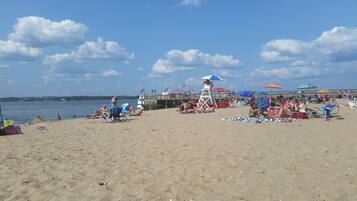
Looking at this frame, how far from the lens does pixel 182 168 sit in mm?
6547

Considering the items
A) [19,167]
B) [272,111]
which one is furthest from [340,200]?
[272,111]

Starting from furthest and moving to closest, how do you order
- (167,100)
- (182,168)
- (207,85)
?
(167,100), (207,85), (182,168)

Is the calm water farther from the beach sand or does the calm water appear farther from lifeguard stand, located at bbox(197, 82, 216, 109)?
the beach sand

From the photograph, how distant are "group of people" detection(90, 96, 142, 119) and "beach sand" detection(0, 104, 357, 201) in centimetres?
673

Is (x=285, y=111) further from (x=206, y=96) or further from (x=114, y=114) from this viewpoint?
(x=206, y=96)

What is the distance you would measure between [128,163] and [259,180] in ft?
8.25

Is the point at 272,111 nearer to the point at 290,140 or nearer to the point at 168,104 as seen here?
the point at 290,140

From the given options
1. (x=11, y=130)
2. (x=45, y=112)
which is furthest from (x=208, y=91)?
(x=45, y=112)

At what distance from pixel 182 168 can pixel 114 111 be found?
10.9m

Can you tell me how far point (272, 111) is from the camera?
1617 centimetres

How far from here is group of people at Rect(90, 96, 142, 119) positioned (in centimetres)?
1712

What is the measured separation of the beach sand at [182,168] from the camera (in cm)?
512

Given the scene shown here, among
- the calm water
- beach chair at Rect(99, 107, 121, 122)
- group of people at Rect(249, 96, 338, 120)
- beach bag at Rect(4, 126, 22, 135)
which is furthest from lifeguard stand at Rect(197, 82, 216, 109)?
beach bag at Rect(4, 126, 22, 135)

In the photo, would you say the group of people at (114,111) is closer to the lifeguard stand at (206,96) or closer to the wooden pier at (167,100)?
the lifeguard stand at (206,96)
